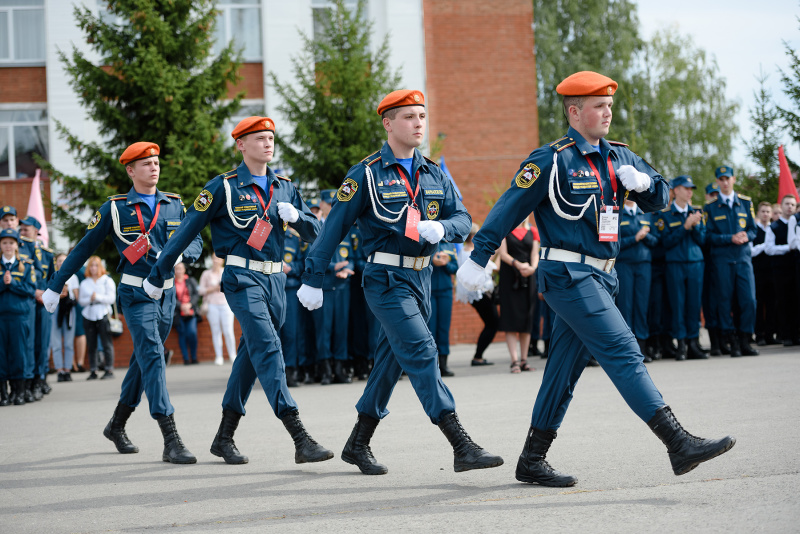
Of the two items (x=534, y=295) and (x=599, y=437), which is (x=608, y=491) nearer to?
(x=599, y=437)

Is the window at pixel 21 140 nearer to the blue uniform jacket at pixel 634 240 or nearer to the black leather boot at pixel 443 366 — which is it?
the black leather boot at pixel 443 366

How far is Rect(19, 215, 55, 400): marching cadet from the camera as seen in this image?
523 inches

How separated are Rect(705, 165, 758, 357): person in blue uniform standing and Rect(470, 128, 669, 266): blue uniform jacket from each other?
8116 millimetres

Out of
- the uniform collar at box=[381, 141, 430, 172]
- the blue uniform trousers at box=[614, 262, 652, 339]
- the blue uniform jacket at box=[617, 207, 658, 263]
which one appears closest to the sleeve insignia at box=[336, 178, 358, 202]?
the uniform collar at box=[381, 141, 430, 172]

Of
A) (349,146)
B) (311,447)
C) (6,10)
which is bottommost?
(311,447)

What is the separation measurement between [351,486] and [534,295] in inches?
312

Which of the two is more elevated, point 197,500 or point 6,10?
point 6,10

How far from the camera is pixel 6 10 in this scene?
28.6 m

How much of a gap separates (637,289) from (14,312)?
821 cm

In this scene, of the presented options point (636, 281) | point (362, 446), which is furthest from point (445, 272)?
point (362, 446)

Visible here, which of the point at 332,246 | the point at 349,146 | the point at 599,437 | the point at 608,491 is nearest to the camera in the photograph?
the point at 608,491

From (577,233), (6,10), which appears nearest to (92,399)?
(577,233)

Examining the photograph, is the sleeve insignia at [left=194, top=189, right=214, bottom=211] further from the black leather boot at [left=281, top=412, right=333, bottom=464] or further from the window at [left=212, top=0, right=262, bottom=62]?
the window at [left=212, top=0, right=262, bottom=62]

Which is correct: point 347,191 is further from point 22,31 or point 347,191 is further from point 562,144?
point 22,31
